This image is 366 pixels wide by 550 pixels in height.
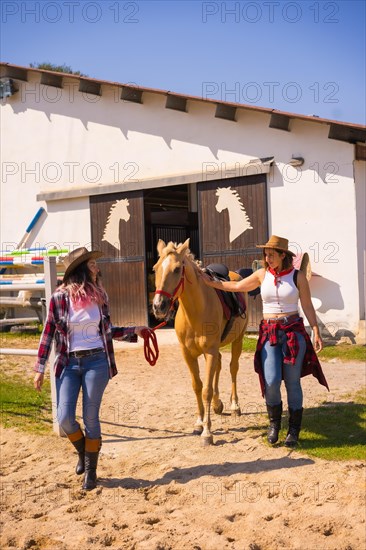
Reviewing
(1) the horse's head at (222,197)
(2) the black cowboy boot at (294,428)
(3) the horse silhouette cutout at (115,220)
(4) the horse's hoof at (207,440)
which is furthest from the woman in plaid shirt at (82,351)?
(3) the horse silhouette cutout at (115,220)

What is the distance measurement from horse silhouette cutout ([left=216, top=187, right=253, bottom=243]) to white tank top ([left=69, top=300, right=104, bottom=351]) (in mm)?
7838

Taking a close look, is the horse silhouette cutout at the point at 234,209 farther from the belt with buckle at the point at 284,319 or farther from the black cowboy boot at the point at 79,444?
the black cowboy boot at the point at 79,444

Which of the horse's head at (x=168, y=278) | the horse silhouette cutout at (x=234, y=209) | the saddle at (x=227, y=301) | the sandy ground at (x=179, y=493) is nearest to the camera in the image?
the sandy ground at (x=179, y=493)

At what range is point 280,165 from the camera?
11.9 meters

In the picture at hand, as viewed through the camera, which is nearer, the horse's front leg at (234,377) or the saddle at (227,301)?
the saddle at (227,301)

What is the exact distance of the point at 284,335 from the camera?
18.2 ft

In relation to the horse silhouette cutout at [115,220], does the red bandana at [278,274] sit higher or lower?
lower

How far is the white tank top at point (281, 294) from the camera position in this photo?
5.55 metres

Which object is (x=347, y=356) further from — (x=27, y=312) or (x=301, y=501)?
(x=27, y=312)

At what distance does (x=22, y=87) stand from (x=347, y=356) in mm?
10284

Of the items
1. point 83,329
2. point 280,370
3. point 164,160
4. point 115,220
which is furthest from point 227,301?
point 115,220

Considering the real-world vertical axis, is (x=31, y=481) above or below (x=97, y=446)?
below

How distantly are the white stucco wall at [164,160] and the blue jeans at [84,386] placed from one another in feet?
23.6

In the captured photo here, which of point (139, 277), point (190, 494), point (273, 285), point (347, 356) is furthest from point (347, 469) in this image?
point (139, 277)
